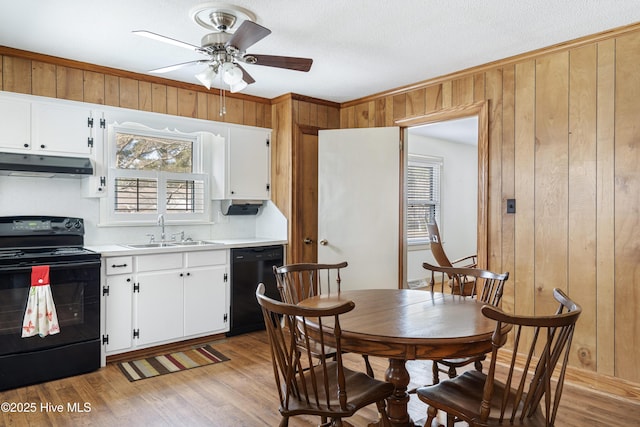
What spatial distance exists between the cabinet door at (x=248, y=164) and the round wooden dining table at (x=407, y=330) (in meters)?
2.15

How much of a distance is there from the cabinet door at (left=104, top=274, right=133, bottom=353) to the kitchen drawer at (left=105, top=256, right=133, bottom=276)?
0.04m

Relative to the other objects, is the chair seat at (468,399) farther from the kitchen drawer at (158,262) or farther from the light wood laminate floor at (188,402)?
the kitchen drawer at (158,262)

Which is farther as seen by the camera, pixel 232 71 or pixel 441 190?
pixel 441 190

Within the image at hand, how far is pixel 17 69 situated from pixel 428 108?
10.9 ft

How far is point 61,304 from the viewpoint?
3057mm

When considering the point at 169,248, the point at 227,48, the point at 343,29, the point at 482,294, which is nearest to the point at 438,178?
the point at 482,294

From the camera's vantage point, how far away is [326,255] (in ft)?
14.3

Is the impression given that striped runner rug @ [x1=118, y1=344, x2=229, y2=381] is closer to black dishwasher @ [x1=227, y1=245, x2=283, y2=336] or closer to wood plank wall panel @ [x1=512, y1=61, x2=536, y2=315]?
black dishwasher @ [x1=227, y1=245, x2=283, y2=336]

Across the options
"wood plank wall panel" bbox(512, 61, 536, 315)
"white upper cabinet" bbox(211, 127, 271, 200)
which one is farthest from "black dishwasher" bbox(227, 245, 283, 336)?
"wood plank wall panel" bbox(512, 61, 536, 315)

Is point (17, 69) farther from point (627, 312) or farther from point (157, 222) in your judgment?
point (627, 312)

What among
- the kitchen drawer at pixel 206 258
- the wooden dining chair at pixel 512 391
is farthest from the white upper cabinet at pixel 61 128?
the wooden dining chair at pixel 512 391

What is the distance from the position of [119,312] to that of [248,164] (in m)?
1.85

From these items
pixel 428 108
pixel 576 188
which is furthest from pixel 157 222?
pixel 576 188

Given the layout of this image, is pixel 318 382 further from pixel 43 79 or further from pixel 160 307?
pixel 43 79
